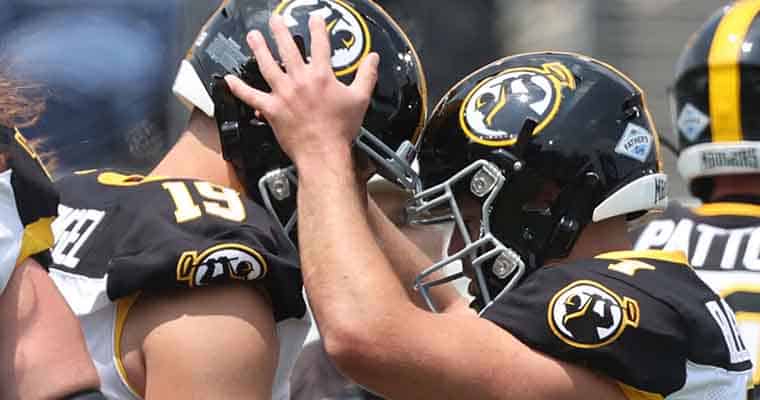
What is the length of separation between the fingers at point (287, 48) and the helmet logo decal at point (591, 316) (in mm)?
643

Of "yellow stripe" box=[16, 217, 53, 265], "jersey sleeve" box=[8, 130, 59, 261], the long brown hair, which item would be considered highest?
the long brown hair

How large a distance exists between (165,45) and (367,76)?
256 cm

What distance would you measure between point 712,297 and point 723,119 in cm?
144

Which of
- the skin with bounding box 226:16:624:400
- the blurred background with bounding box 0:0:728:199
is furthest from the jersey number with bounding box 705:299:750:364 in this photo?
the blurred background with bounding box 0:0:728:199

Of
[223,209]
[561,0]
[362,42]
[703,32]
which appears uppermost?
[362,42]

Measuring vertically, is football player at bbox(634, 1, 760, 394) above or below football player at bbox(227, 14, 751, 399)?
below

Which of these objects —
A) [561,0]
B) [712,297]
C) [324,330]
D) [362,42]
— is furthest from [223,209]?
[561,0]

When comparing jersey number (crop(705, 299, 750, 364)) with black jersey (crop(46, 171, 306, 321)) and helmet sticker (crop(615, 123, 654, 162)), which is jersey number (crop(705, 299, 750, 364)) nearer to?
helmet sticker (crop(615, 123, 654, 162))

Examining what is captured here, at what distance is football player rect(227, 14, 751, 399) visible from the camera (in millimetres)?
2555

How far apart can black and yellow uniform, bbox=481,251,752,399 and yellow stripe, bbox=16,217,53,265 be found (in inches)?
33.1

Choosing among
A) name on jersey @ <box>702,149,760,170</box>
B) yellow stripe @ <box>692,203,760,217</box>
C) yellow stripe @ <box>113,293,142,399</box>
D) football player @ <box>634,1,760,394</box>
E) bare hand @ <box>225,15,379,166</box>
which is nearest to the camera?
yellow stripe @ <box>113,293,142,399</box>

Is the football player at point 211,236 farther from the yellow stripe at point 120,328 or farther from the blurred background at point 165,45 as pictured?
the blurred background at point 165,45

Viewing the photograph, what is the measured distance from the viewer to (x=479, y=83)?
2992mm

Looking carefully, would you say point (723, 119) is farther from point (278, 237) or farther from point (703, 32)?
point (278, 237)
